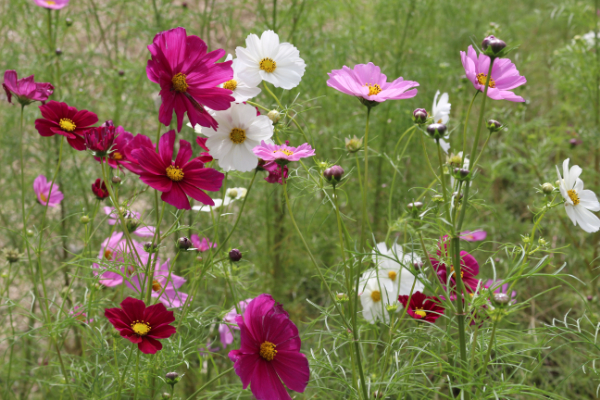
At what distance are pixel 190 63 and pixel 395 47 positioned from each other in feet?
4.20

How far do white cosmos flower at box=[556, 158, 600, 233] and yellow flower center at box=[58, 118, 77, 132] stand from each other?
0.66 metres

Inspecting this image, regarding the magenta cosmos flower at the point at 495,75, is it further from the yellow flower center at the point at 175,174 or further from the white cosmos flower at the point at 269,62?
the yellow flower center at the point at 175,174

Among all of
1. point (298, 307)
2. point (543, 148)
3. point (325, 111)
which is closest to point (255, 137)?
point (298, 307)

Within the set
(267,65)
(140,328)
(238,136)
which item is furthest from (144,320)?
(267,65)

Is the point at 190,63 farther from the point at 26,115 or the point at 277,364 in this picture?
the point at 26,115

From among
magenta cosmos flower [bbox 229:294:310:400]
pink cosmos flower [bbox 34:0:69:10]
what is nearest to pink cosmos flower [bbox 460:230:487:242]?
magenta cosmos flower [bbox 229:294:310:400]

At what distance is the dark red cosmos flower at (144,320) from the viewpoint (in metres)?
0.61

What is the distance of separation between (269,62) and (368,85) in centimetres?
14

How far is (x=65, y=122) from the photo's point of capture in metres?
0.73

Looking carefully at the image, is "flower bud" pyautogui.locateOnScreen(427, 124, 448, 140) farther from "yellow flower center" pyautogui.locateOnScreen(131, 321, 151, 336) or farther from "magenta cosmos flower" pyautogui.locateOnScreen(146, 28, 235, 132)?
"yellow flower center" pyautogui.locateOnScreen(131, 321, 151, 336)

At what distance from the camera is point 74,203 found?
1.52 m

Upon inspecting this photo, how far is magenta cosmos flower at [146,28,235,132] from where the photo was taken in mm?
580

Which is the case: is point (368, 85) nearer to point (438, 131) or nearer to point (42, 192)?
point (438, 131)

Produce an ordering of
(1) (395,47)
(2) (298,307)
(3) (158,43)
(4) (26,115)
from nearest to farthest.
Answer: (3) (158,43) < (4) (26,115) < (2) (298,307) < (1) (395,47)
